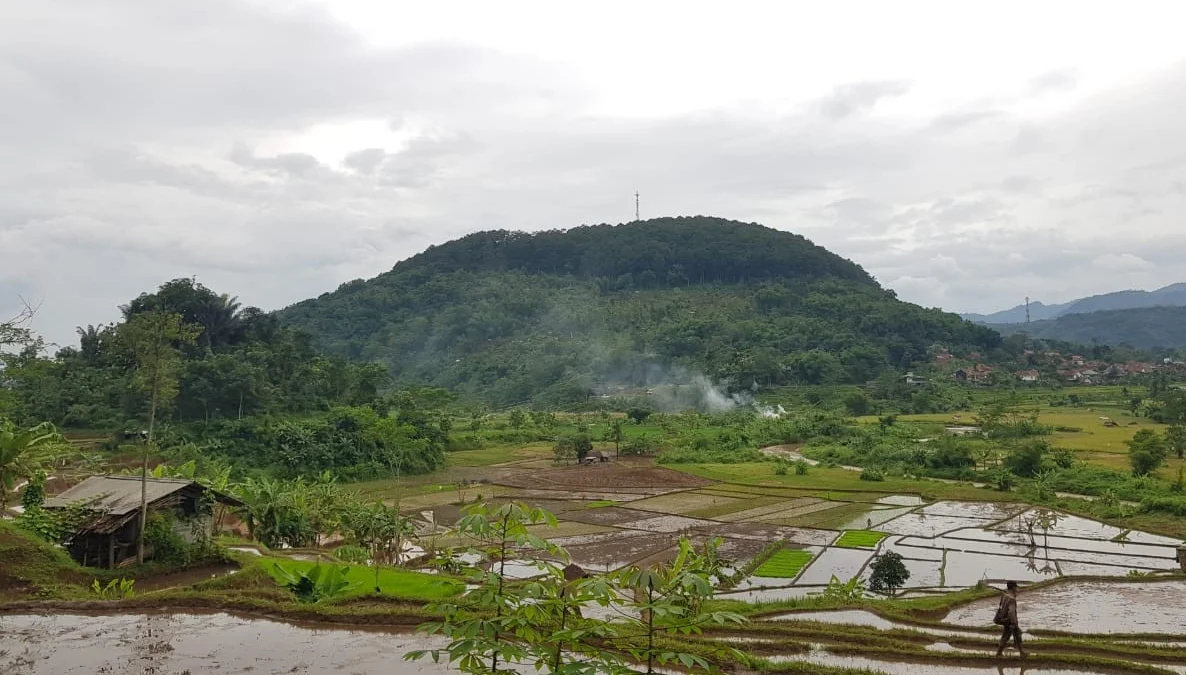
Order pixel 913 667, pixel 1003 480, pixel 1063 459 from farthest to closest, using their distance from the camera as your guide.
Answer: pixel 1063 459, pixel 1003 480, pixel 913 667

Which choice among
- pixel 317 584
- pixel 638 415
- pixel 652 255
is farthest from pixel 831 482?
pixel 652 255

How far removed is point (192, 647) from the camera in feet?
38.7

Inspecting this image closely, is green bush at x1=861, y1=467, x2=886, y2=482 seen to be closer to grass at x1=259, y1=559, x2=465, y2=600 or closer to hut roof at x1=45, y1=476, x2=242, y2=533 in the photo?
grass at x1=259, y1=559, x2=465, y2=600

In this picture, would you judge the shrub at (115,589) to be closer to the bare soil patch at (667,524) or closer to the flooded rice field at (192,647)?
the flooded rice field at (192,647)

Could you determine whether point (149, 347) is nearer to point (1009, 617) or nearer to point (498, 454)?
point (1009, 617)

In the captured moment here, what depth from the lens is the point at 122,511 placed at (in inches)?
672

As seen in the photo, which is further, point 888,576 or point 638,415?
point 638,415

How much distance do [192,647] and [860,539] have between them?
795 inches

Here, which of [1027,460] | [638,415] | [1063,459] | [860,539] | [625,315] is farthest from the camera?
[625,315]

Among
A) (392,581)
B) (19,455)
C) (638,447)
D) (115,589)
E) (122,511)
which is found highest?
(19,455)

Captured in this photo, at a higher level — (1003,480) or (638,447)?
(638,447)

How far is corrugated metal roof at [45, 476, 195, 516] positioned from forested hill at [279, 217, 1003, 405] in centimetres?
6623

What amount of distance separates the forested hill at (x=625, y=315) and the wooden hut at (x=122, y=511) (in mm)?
66076

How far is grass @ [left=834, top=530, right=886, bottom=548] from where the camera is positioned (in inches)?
972
